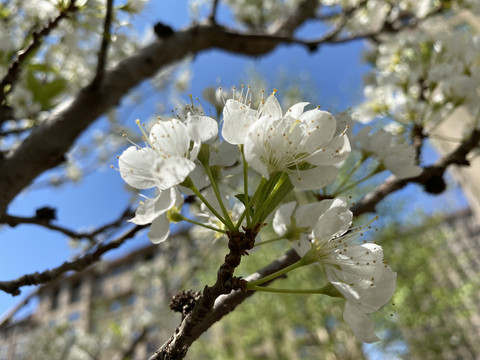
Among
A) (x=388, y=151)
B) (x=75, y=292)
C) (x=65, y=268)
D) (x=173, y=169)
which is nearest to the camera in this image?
(x=173, y=169)

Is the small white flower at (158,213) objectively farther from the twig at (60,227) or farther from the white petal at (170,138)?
the twig at (60,227)

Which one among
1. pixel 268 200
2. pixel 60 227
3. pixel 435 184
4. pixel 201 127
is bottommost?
pixel 435 184

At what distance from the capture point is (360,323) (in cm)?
47

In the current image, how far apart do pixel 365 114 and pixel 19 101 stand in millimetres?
Result: 1398

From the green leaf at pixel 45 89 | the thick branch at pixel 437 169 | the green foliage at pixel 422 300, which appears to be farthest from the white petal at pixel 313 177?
the green foliage at pixel 422 300

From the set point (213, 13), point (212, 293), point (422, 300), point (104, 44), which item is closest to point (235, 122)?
point (212, 293)

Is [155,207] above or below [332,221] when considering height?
above

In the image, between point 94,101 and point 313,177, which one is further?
point 94,101

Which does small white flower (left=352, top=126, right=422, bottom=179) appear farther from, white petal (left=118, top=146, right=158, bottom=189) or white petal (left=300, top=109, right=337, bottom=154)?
white petal (left=118, top=146, right=158, bottom=189)

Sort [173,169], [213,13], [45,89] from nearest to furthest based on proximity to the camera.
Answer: [173,169], [45,89], [213,13]

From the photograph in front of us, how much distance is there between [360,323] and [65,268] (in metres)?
0.51

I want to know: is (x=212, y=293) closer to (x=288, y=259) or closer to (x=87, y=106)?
(x=288, y=259)

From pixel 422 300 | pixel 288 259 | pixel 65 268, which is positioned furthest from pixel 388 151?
pixel 422 300

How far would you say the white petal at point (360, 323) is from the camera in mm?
464
